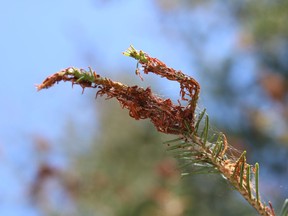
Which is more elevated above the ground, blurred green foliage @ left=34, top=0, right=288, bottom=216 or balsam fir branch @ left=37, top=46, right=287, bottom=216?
blurred green foliage @ left=34, top=0, right=288, bottom=216

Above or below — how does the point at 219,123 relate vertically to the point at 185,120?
above

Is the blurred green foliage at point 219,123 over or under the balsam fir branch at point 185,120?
over

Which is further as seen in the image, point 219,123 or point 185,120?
point 219,123

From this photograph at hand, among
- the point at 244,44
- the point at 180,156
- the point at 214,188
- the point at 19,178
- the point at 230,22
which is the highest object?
the point at 230,22

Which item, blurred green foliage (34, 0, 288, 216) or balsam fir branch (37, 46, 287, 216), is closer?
balsam fir branch (37, 46, 287, 216)

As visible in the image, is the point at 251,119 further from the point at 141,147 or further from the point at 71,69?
the point at 71,69

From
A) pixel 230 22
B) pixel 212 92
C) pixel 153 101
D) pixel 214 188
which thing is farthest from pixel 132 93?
pixel 230 22

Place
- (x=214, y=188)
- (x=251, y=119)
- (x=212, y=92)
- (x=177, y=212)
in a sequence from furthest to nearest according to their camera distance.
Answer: (x=212, y=92) → (x=251, y=119) → (x=214, y=188) → (x=177, y=212)

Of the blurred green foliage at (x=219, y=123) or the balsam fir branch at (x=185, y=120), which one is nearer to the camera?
the balsam fir branch at (x=185, y=120)
